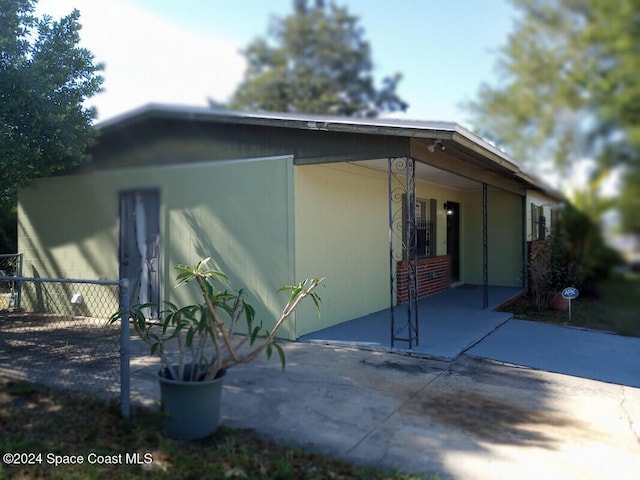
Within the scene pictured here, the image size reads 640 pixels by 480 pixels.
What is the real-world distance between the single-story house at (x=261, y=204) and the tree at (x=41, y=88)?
631mm

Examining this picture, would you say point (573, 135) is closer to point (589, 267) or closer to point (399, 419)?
point (589, 267)

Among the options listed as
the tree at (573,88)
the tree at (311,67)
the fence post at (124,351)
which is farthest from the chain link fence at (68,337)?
the tree at (573,88)

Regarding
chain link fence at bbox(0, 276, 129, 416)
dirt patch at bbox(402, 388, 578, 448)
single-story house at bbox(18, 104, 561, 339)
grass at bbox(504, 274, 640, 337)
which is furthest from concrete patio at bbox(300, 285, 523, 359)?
grass at bbox(504, 274, 640, 337)

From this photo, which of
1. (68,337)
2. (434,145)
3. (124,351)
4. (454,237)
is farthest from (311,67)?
(454,237)

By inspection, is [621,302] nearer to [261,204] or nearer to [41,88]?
[261,204]

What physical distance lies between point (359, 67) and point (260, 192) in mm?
4778

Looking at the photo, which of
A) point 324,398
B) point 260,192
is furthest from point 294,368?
point 260,192

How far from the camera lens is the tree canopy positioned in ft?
18.6

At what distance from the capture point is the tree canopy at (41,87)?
5.67 meters

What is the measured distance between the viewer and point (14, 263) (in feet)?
30.2

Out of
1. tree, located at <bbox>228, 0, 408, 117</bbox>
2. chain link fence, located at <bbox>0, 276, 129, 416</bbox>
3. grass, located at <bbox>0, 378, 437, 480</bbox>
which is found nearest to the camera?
tree, located at <bbox>228, 0, 408, 117</bbox>

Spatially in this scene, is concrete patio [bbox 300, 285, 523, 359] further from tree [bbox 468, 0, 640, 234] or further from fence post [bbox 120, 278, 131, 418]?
tree [bbox 468, 0, 640, 234]

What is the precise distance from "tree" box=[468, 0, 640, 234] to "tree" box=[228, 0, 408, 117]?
105 cm

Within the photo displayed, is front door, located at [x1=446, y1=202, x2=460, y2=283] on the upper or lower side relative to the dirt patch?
upper
